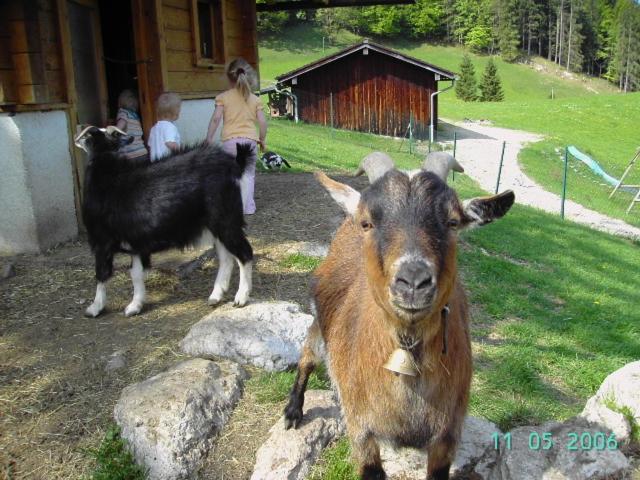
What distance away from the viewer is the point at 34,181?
6.58m

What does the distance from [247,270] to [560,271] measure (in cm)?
539

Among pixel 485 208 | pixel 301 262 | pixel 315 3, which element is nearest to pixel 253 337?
pixel 301 262

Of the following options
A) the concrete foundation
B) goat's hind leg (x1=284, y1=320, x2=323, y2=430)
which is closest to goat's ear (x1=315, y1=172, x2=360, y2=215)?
goat's hind leg (x1=284, y1=320, x2=323, y2=430)

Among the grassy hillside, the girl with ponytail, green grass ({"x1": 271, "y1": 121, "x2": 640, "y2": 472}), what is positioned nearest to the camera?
green grass ({"x1": 271, "y1": 121, "x2": 640, "y2": 472})

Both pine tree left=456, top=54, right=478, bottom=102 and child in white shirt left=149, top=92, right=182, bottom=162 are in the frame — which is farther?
pine tree left=456, top=54, right=478, bottom=102

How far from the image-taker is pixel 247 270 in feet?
17.9

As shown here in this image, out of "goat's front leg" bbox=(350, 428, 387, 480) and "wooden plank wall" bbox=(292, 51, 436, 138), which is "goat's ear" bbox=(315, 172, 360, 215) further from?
"wooden plank wall" bbox=(292, 51, 436, 138)

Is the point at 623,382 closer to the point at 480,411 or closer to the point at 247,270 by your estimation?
the point at 480,411

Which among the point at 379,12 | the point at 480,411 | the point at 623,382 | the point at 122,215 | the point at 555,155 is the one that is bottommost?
the point at 555,155

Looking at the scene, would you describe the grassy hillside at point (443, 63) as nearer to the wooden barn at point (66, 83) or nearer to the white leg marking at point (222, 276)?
the wooden barn at point (66, 83)

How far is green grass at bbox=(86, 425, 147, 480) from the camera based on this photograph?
3.38 metres

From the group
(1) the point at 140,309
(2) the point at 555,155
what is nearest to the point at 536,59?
(2) the point at 555,155

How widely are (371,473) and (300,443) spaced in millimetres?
547

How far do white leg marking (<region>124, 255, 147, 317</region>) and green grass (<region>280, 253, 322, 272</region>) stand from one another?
1669 mm
